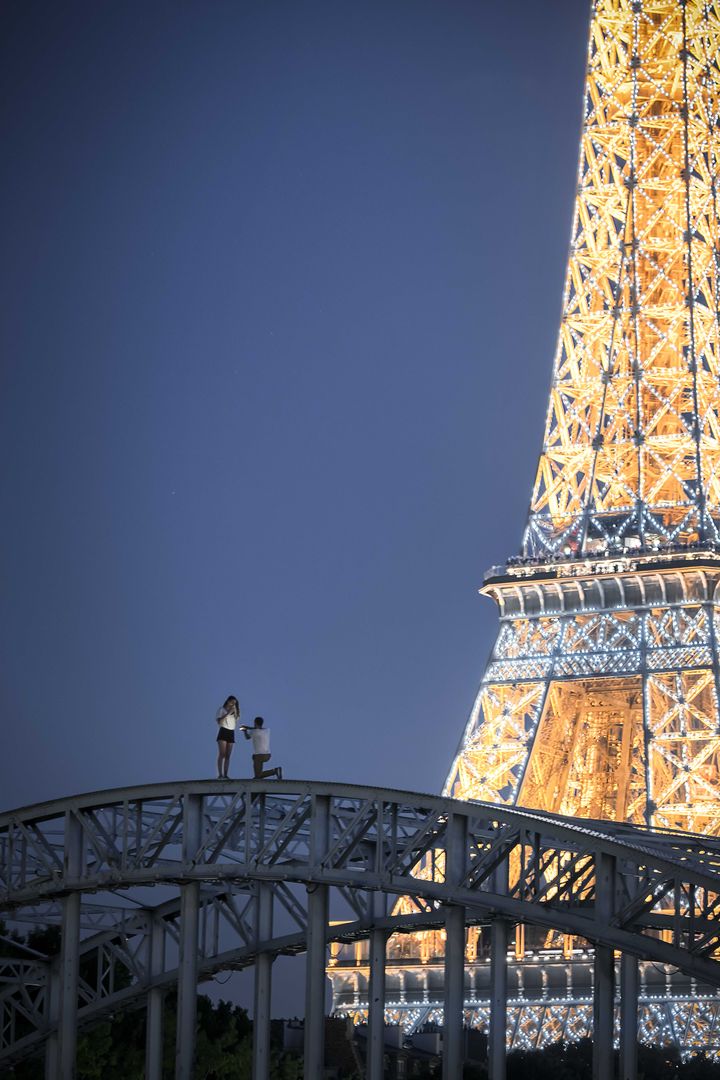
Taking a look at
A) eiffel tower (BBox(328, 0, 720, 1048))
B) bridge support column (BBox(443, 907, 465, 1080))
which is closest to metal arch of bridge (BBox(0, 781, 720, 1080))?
bridge support column (BBox(443, 907, 465, 1080))

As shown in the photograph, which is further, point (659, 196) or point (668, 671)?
point (659, 196)

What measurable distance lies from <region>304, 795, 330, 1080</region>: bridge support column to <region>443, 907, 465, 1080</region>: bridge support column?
8.40 feet

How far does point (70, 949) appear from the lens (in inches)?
2025

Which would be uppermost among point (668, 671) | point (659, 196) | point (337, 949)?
point (659, 196)

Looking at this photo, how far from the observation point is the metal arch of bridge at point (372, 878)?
4562 cm

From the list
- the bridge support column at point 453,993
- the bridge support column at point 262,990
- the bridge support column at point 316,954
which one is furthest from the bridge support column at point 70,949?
the bridge support column at point 453,993

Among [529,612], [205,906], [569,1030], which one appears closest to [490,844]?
[205,906]

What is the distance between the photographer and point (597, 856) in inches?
1801

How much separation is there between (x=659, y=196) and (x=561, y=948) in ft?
109

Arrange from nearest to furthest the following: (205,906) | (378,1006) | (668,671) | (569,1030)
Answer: (378,1006)
(205,906)
(569,1030)
(668,671)

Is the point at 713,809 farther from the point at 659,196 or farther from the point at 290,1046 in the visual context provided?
the point at 659,196

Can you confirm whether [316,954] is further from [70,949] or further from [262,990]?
[70,949]

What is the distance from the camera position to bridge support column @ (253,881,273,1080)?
49.6 metres

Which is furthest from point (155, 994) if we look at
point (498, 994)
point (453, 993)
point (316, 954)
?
point (453, 993)
